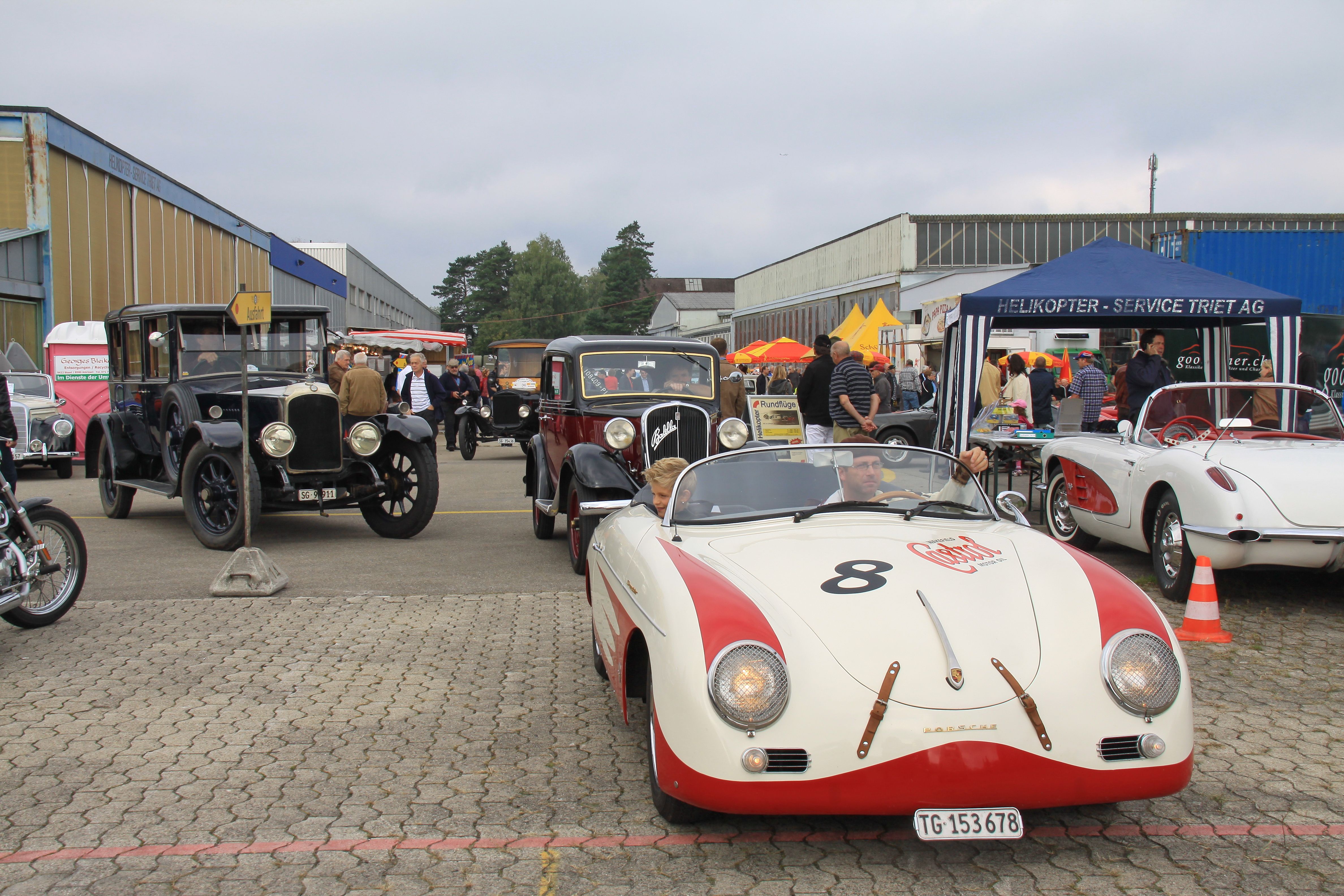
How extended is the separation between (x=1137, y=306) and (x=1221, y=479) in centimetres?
488

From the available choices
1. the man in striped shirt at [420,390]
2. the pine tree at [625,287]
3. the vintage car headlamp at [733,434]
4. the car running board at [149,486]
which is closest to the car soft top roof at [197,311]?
the car running board at [149,486]

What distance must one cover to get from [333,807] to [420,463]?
6775mm

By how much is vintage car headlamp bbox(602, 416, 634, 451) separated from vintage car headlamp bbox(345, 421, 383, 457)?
2.62 metres

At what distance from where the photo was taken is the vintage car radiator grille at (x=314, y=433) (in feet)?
32.1

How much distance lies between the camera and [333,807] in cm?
381

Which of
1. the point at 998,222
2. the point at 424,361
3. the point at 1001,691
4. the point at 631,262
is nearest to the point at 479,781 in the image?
the point at 1001,691

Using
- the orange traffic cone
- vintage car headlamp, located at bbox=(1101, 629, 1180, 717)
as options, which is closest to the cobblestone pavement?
the orange traffic cone

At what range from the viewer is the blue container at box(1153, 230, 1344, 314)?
63.3 feet

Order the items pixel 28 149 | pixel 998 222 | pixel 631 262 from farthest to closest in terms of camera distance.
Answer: pixel 631 262 → pixel 998 222 → pixel 28 149

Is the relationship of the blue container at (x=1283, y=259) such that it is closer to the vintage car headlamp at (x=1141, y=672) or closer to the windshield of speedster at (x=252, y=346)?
the windshield of speedster at (x=252, y=346)

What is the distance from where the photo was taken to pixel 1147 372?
10.4m

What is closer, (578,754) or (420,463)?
(578,754)

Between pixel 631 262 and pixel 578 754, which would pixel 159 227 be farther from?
pixel 631 262

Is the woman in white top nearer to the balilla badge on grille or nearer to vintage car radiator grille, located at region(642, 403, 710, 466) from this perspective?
vintage car radiator grille, located at region(642, 403, 710, 466)
